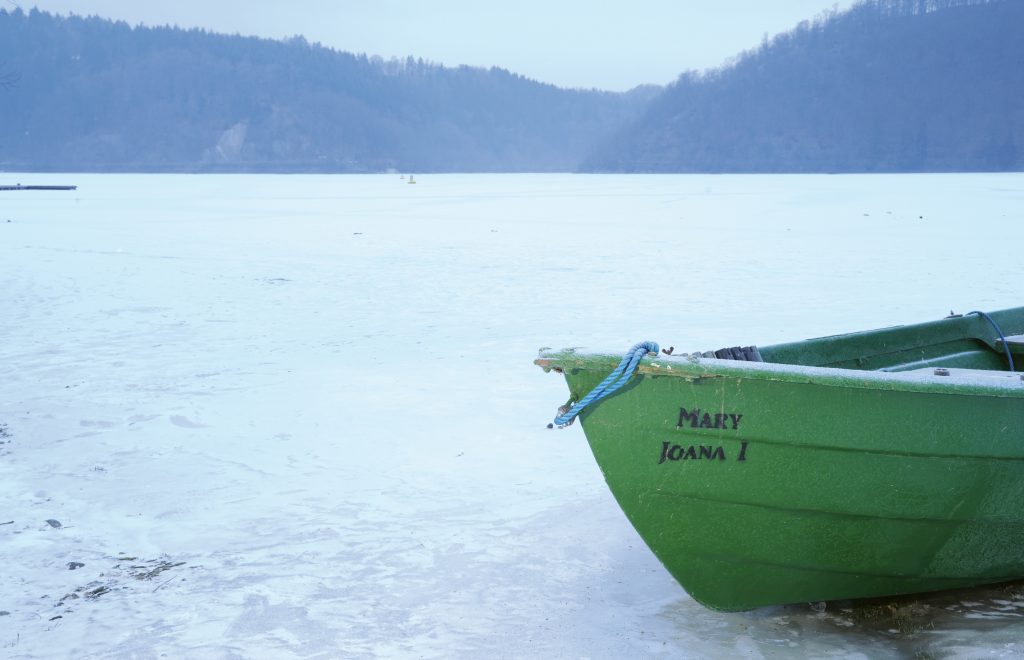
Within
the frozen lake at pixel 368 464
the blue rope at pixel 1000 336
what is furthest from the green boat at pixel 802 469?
the blue rope at pixel 1000 336

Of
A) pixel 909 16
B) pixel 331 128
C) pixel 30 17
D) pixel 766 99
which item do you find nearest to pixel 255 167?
pixel 331 128

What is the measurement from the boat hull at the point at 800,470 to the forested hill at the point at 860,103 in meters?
121

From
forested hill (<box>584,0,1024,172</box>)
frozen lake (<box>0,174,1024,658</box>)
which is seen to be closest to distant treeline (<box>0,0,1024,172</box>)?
forested hill (<box>584,0,1024,172</box>)

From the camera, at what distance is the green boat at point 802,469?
9.61 ft

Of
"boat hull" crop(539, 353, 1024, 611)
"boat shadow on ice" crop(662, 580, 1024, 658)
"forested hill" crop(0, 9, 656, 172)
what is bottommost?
"boat shadow on ice" crop(662, 580, 1024, 658)

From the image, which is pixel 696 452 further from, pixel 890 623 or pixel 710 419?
pixel 890 623

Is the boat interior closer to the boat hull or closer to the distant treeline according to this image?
the boat hull

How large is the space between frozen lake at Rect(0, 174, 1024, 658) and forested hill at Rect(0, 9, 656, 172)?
453 ft

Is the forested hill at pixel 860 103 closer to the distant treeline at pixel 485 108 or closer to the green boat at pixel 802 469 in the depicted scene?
the distant treeline at pixel 485 108

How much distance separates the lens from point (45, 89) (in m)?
158

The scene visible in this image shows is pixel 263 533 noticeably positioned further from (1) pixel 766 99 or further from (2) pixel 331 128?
(2) pixel 331 128

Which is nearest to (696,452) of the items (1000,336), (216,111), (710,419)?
(710,419)

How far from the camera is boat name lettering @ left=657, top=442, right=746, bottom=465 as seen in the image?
2.99 metres

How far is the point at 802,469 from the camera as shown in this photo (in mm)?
3020
